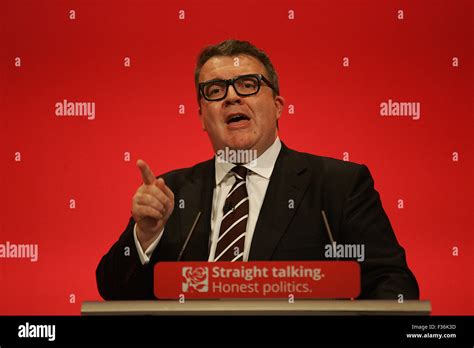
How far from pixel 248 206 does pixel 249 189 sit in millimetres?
67

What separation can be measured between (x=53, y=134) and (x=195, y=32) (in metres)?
0.67

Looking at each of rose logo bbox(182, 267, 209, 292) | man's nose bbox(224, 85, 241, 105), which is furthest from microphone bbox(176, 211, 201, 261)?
man's nose bbox(224, 85, 241, 105)

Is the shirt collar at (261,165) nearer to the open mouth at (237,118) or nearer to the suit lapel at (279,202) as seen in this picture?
the suit lapel at (279,202)

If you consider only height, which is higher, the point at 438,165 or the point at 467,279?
the point at 438,165

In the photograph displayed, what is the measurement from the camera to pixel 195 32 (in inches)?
106

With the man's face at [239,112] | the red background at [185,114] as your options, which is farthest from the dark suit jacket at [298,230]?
the red background at [185,114]

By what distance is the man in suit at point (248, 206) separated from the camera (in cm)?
223

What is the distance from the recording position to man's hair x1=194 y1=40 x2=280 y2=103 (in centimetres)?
251

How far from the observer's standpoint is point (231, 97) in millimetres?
2416

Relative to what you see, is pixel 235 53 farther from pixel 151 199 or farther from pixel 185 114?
pixel 151 199

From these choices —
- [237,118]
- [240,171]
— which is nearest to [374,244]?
[240,171]

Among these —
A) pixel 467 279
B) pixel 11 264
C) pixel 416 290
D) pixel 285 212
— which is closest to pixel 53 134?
pixel 11 264

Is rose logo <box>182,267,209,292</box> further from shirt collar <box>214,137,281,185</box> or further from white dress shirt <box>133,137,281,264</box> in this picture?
shirt collar <box>214,137,281,185</box>
